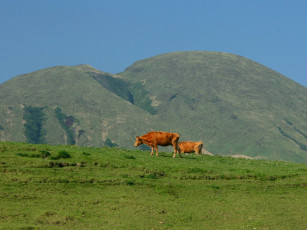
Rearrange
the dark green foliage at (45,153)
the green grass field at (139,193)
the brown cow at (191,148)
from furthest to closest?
the brown cow at (191,148)
the dark green foliage at (45,153)
the green grass field at (139,193)

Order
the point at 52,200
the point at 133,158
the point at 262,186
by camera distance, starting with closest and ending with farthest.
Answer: the point at 52,200
the point at 262,186
the point at 133,158

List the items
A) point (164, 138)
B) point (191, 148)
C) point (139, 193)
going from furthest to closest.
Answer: point (191, 148) < point (164, 138) < point (139, 193)

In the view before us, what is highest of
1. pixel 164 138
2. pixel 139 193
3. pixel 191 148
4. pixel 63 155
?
pixel 164 138

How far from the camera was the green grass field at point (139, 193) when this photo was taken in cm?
1891

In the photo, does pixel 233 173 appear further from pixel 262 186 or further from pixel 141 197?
pixel 141 197

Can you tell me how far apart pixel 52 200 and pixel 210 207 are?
6.60 metres

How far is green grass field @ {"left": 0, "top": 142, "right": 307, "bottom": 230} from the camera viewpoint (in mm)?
Answer: 18906

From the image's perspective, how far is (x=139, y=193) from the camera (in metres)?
23.1

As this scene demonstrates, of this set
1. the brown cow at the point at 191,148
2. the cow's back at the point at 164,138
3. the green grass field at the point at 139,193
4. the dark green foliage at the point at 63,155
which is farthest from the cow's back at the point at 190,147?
the dark green foliage at the point at 63,155

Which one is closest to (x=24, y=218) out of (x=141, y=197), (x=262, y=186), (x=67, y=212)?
(x=67, y=212)

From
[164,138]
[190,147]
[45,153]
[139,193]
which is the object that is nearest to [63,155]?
[45,153]

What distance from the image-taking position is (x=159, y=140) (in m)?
35.4

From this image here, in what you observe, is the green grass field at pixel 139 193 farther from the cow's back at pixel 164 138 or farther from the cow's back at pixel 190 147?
the cow's back at pixel 190 147

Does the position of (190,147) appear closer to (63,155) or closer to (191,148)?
(191,148)
